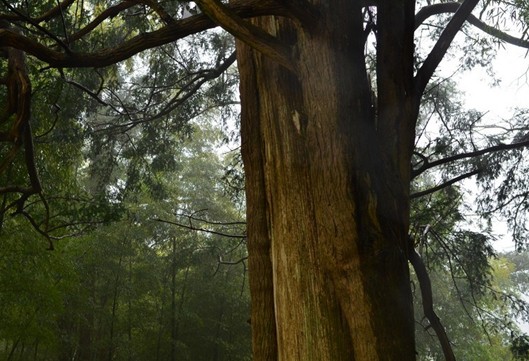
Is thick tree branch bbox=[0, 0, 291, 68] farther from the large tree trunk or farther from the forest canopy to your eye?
the large tree trunk

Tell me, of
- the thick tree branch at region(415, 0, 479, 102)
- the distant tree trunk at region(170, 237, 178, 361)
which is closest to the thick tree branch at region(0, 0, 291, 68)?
the thick tree branch at region(415, 0, 479, 102)

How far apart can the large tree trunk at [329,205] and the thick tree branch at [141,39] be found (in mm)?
178

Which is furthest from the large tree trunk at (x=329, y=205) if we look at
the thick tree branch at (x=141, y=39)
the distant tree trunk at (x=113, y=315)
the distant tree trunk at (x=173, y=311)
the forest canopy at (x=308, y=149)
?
the distant tree trunk at (x=113, y=315)

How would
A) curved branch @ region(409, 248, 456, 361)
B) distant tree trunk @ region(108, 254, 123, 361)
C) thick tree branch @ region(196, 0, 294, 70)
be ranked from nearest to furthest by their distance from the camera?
thick tree branch @ region(196, 0, 294, 70), curved branch @ region(409, 248, 456, 361), distant tree trunk @ region(108, 254, 123, 361)

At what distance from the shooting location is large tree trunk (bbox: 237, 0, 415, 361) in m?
1.36

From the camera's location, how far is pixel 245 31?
4.56 feet

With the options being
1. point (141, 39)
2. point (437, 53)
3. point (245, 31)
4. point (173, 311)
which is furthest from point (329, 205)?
point (173, 311)

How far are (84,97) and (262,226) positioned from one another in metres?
4.66

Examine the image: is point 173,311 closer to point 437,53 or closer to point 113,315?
point 113,315

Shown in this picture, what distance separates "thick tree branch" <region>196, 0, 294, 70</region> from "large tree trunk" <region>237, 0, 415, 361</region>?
0.07 metres

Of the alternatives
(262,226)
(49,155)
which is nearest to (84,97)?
(49,155)

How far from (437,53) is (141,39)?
1.06 m

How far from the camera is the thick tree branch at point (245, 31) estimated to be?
1341 mm

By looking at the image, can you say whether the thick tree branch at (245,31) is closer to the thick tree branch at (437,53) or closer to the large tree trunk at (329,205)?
the large tree trunk at (329,205)
